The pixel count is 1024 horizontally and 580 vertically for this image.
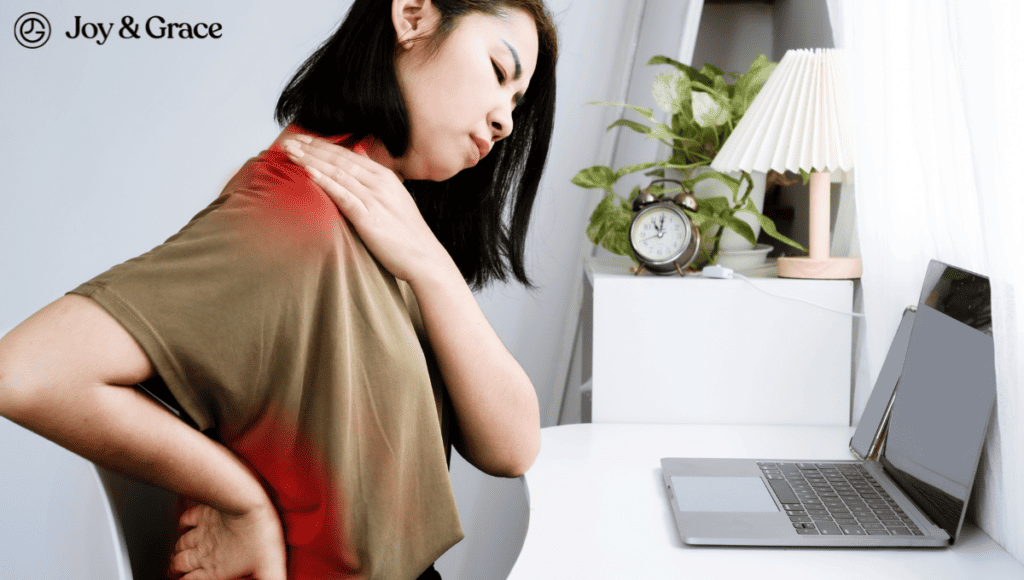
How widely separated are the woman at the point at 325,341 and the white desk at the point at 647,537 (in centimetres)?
11

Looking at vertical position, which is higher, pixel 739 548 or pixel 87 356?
pixel 87 356

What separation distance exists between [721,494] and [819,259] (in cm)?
53

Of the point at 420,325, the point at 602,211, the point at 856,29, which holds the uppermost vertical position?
the point at 856,29

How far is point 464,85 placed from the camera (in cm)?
80

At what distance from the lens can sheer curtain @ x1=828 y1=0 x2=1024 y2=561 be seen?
2.11 feet

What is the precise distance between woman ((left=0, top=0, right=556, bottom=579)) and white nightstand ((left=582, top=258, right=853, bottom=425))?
33cm

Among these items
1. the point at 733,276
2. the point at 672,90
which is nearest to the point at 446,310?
the point at 733,276

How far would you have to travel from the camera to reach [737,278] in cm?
120

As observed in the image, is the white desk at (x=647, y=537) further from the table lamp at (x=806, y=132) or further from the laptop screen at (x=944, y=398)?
the table lamp at (x=806, y=132)

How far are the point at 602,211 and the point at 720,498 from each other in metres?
0.71

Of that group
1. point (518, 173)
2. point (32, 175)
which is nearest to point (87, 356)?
point (518, 173)

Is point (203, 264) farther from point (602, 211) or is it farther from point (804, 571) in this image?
point (602, 211)

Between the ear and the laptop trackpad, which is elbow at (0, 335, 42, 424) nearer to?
the ear

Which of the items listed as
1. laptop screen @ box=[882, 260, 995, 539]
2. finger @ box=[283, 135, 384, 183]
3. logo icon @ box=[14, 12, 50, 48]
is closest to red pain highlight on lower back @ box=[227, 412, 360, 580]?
finger @ box=[283, 135, 384, 183]
